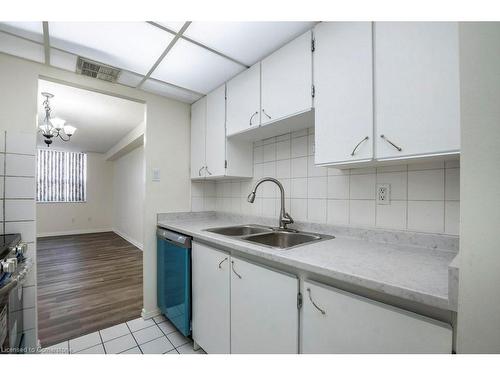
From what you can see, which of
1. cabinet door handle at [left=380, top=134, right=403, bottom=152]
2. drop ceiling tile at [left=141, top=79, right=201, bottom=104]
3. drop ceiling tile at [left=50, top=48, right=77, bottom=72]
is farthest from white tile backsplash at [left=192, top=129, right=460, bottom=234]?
drop ceiling tile at [left=50, top=48, right=77, bottom=72]

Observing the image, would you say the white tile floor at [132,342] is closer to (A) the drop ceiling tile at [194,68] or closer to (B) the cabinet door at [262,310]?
(B) the cabinet door at [262,310]

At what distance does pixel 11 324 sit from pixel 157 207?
1196mm

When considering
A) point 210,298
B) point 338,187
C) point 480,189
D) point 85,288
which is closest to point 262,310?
point 210,298

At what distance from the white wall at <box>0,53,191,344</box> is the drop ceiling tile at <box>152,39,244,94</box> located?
0.39 metres

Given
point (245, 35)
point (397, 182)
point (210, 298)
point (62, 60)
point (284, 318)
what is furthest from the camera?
point (62, 60)

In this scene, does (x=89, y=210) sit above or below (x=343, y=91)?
below

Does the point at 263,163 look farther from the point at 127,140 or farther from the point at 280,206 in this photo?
the point at 127,140

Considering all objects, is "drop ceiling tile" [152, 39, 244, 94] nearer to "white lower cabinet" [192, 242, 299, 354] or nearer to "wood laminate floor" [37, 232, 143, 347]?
"white lower cabinet" [192, 242, 299, 354]

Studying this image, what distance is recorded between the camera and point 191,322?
5.48 ft

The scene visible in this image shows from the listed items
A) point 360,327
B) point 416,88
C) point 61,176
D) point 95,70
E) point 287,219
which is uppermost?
point 95,70

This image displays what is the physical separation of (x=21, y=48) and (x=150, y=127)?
93cm

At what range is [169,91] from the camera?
2117mm

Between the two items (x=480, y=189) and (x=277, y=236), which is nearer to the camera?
(x=480, y=189)

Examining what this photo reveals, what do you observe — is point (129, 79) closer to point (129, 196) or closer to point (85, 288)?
point (85, 288)
